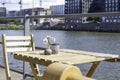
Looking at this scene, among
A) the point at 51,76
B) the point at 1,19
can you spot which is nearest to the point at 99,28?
the point at 1,19

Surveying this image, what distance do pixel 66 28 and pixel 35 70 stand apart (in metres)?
59.5

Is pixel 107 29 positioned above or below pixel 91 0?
below

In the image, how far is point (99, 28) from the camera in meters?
64.6

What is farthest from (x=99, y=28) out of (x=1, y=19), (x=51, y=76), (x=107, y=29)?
(x=51, y=76)

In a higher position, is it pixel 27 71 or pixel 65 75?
pixel 65 75

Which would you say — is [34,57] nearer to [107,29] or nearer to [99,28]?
[99,28]

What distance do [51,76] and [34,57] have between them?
4.31 ft

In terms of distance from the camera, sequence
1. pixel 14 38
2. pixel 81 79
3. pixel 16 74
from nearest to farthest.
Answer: pixel 81 79 → pixel 14 38 → pixel 16 74

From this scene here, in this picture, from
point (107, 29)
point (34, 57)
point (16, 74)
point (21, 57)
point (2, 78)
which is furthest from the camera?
point (107, 29)

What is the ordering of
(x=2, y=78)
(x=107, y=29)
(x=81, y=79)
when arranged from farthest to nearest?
1. (x=107, y=29)
2. (x=2, y=78)
3. (x=81, y=79)

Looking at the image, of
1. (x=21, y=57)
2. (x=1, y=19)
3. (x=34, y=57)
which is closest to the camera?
(x=34, y=57)

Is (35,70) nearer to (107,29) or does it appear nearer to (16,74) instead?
(16,74)

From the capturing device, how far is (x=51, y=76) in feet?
4.30

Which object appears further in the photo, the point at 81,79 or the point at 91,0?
the point at 91,0
